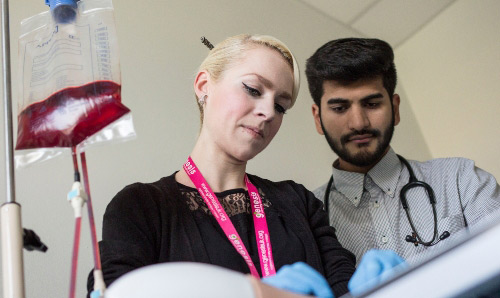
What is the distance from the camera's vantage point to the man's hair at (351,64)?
1.58 metres

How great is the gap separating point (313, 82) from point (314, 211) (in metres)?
0.71

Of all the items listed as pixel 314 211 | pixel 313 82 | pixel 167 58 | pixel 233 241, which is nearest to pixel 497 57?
pixel 313 82

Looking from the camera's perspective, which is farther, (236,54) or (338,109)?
(338,109)

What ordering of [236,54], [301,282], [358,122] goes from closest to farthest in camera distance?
[301,282]
[236,54]
[358,122]

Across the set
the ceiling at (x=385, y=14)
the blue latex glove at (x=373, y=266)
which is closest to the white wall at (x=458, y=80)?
the ceiling at (x=385, y=14)

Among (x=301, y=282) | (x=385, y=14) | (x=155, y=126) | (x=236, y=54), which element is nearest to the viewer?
(x=301, y=282)

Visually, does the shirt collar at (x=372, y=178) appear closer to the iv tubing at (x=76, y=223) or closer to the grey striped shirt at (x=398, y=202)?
the grey striped shirt at (x=398, y=202)

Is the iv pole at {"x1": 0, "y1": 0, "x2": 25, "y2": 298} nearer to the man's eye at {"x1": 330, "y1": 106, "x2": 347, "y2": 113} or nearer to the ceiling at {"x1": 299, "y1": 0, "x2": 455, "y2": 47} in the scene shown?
the man's eye at {"x1": 330, "y1": 106, "x2": 347, "y2": 113}

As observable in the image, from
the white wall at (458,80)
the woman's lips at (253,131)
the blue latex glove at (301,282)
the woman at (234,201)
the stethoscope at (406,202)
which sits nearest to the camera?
the blue latex glove at (301,282)

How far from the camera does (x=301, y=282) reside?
1.65ft

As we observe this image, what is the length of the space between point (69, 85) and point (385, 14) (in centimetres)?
200

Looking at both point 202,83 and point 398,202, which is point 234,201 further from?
point 398,202

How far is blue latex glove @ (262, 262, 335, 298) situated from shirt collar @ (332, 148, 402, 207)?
1.02 metres

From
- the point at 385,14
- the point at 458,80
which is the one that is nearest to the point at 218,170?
the point at 385,14
